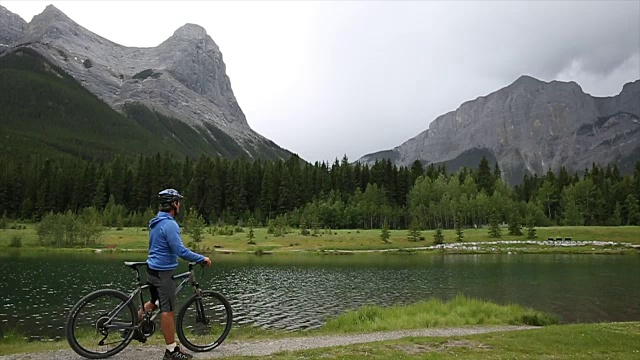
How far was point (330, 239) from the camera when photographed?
107500mm

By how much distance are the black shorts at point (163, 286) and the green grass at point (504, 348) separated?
219cm

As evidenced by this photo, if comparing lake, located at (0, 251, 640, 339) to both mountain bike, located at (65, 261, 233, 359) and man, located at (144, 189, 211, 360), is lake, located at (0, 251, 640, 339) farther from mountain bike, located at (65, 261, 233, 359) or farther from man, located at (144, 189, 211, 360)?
man, located at (144, 189, 211, 360)

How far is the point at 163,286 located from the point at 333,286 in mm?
37587

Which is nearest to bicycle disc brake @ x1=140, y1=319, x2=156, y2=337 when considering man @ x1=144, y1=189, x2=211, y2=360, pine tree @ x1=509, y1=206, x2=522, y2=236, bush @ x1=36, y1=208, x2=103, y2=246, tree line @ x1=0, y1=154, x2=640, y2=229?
man @ x1=144, y1=189, x2=211, y2=360

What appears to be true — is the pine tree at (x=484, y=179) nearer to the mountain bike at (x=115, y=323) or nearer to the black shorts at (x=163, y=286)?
the mountain bike at (x=115, y=323)

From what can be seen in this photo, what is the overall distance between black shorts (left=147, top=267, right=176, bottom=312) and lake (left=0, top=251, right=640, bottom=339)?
16623mm

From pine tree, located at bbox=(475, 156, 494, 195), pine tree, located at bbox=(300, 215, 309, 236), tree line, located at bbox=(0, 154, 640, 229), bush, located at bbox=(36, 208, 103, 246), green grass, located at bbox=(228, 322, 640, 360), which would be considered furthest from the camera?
pine tree, located at bbox=(475, 156, 494, 195)

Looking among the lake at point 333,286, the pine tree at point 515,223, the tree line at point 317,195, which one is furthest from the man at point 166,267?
the pine tree at point 515,223

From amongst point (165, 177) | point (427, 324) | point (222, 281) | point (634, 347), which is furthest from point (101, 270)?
point (165, 177)

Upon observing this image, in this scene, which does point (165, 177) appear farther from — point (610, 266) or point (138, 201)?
point (610, 266)

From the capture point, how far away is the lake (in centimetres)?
3266

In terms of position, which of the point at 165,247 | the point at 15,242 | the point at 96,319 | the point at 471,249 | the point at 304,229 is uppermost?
the point at 304,229

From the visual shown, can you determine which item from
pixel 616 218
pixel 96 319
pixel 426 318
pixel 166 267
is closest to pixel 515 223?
pixel 616 218

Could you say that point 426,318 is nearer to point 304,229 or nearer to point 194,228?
point 194,228
